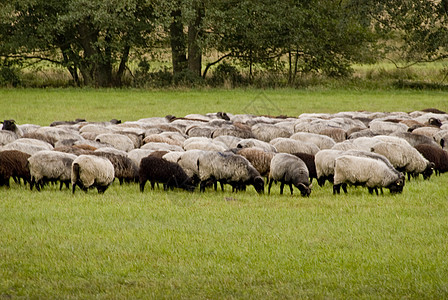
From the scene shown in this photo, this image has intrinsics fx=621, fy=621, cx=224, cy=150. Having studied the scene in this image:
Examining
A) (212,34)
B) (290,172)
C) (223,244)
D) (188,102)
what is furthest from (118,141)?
(212,34)

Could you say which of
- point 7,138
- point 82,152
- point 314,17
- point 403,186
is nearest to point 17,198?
point 82,152

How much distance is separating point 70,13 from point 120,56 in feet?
13.7

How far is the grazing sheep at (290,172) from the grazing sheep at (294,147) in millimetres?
1464

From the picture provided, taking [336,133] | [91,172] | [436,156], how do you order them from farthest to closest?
[336,133]
[436,156]
[91,172]

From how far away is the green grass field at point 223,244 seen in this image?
213 inches

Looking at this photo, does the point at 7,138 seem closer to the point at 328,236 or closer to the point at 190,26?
the point at 328,236

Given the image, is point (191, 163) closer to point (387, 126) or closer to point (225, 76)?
point (387, 126)

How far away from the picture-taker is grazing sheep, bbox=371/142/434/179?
1053cm

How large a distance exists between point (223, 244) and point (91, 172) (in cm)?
312

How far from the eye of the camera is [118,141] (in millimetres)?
11930

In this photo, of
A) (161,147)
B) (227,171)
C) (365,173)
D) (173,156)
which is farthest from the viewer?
(161,147)

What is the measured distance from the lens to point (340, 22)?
90.7 ft

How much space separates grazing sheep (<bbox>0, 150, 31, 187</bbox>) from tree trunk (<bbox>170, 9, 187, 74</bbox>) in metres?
21.4

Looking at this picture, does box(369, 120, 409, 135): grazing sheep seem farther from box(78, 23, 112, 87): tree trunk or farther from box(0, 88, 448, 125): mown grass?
box(78, 23, 112, 87): tree trunk
